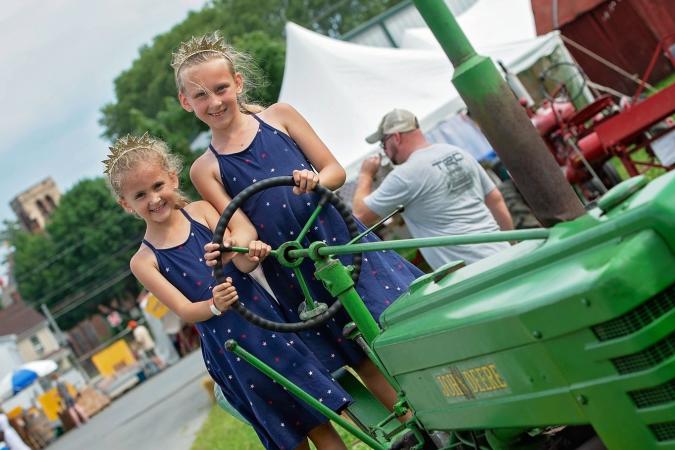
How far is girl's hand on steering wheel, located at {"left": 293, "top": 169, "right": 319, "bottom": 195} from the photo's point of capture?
413 centimetres

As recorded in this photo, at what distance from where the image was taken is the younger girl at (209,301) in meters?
4.40

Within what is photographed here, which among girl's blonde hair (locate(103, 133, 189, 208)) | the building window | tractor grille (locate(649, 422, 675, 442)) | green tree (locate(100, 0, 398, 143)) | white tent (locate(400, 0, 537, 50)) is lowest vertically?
tractor grille (locate(649, 422, 675, 442))

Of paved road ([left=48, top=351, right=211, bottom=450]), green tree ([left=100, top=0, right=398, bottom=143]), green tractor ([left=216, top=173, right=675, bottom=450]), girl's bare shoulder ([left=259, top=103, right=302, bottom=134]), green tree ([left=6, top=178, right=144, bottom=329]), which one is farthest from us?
green tree ([left=100, top=0, right=398, bottom=143])

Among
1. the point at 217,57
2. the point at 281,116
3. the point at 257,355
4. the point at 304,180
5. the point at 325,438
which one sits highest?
the point at 217,57

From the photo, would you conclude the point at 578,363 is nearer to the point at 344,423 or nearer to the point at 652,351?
the point at 652,351

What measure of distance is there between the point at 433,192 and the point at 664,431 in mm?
3944

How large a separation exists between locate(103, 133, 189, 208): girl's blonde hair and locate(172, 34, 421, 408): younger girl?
13 centimetres

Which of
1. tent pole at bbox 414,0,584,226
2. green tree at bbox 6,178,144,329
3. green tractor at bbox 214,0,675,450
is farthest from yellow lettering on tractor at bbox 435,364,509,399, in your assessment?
green tree at bbox 6,178,144,329

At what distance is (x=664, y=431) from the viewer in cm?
268

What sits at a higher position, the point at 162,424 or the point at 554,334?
the point at 554,334

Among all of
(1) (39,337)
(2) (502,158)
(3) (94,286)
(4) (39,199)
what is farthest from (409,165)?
(4) (39,199)

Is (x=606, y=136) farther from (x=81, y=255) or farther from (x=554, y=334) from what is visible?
(x=81, y=255)

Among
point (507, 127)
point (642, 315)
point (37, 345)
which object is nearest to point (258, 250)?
point (507, 127)

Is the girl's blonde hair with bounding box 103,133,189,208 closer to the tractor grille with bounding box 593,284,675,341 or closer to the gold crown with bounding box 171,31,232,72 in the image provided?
the gold crown with bounding box 171,31,232,72
